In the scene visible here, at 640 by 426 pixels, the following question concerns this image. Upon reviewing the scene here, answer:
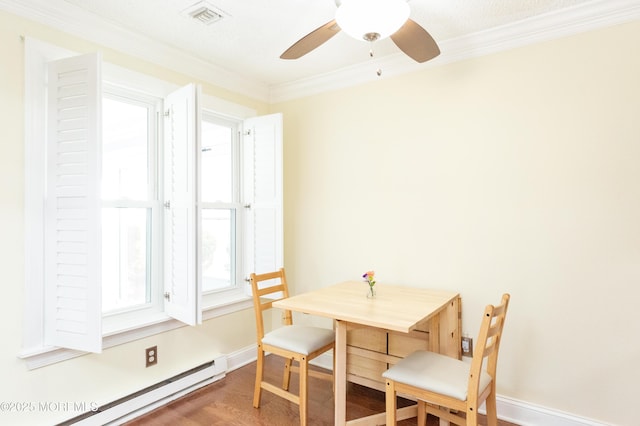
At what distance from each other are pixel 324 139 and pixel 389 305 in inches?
63.9

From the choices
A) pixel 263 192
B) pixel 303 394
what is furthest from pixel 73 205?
pixel 303 394

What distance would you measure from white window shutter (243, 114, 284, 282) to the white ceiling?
0.57 m

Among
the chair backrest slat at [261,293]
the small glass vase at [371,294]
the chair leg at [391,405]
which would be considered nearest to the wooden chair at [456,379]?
the chair leg at [391,405]

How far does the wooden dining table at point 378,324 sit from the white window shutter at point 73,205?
1030mm

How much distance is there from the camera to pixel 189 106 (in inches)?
93.0

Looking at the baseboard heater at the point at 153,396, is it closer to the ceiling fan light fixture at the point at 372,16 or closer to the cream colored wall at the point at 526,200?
the cream colored wall at the point at 526,200

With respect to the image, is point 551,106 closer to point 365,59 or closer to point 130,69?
point 365,59

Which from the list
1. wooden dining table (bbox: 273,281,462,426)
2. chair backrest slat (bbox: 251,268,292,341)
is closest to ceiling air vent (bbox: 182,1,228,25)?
chair backrest slat (bbox: 251,268,292,341)

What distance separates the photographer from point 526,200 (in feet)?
7.41

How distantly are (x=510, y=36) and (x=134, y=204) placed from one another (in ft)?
8.79

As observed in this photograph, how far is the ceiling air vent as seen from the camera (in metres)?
2.05

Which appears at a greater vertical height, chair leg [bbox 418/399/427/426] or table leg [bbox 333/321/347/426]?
table leg [bbox 333/321/347/426]

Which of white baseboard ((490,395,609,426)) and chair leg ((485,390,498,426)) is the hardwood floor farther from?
chair leg ((485,390,498,426))

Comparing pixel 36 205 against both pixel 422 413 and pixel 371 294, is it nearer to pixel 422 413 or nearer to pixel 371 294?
pixel 371 294
